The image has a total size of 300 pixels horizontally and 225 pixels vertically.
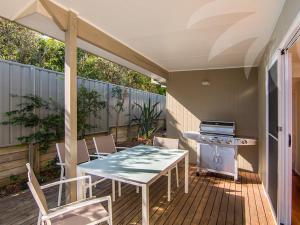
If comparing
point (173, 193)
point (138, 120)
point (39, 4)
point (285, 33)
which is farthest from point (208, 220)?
point (138, 120)

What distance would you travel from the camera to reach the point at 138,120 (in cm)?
763

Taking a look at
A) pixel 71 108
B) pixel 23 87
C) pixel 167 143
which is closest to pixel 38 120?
pixel 23 87

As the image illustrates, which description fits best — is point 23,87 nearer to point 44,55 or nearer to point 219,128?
point 219,128

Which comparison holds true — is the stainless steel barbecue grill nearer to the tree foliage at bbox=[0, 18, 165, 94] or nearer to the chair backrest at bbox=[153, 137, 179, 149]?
the chair backrest at bbox=[153, 137, 179, 149]

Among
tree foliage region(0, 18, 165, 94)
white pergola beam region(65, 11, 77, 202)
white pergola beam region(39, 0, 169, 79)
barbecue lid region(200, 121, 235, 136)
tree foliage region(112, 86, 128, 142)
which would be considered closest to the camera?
white pergola beam region(39, 0, 169, 79)

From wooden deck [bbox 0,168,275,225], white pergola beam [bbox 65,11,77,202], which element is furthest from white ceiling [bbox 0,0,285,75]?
wooden deck [bbox 0,168,275,225]

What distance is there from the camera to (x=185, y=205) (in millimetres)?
3133

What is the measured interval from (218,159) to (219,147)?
25 centimetres

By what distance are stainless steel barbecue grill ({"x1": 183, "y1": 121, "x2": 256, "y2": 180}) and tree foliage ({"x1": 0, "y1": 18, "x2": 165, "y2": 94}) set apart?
133 inches

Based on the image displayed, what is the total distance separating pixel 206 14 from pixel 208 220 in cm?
252

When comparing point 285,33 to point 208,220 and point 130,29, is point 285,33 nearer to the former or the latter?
point 130,29

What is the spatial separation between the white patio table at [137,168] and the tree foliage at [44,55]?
3.23m

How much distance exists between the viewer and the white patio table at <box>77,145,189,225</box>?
6.82ft

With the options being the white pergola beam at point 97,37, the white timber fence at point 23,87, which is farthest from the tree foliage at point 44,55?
the white pergola beam at point 97,37
